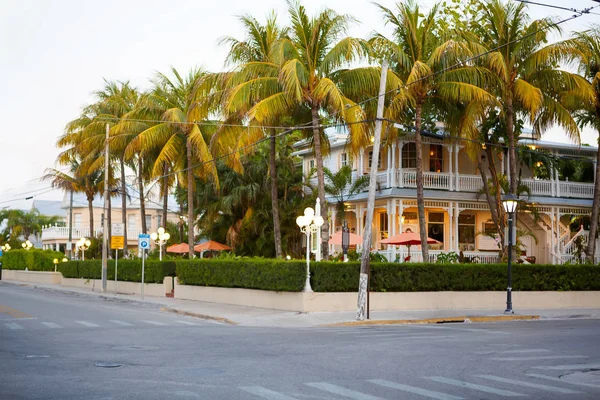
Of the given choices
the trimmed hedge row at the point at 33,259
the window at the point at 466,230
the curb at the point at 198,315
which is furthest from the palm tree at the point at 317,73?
the trimmed hedge row at the point at 33,259

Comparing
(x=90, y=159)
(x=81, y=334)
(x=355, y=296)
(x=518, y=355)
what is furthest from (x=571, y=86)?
(x=90, y=159)

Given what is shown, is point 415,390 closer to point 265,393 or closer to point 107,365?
point 265,393

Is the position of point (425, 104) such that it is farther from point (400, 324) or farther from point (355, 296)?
point (400, 324)

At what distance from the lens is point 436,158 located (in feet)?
137

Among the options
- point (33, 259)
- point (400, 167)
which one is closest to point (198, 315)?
point (400, 167)

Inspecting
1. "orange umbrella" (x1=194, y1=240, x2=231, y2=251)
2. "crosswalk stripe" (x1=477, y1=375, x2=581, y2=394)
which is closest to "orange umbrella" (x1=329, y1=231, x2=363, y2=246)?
"orange umbrella" (x1=194, y1=240, x2=231, y2=251)

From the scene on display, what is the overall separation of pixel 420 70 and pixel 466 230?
14930 millimetres

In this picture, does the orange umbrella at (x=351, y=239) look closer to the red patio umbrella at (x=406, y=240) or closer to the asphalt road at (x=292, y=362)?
the red patio umbrella at (x=406, y=240)

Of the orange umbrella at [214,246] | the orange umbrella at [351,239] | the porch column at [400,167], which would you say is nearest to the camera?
the orange umbrella at [351,239]

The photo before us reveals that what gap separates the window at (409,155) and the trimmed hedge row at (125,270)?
1330 cm

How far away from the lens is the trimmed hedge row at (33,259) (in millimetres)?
62531

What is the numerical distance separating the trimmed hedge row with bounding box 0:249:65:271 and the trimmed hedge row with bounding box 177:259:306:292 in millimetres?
29911

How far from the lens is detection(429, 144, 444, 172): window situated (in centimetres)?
4153

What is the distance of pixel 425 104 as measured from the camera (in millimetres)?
34438
